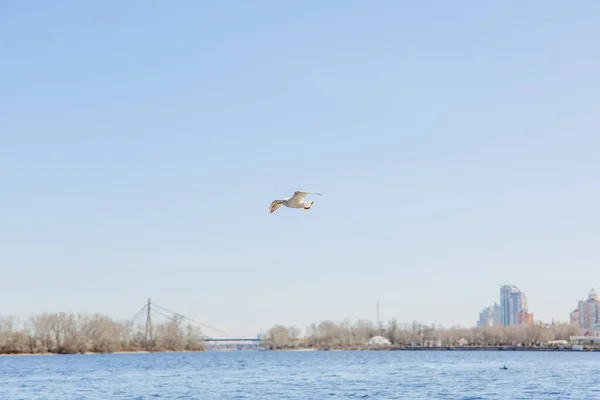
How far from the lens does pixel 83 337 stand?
162875mm

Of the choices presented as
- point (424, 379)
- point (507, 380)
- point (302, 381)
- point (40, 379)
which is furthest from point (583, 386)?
point (40, 379)

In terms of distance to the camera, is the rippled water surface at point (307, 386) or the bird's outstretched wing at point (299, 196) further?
the rippled water surface at point (307, 386)

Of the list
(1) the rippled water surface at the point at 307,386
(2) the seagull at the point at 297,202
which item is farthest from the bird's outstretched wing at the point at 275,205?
(1) the rippled water surface at the point at 307,386

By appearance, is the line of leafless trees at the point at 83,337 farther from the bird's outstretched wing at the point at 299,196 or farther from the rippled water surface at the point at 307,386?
the bird's outstretched wing at the point at 299,196

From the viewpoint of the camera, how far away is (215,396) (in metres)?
53.1

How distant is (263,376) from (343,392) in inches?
879

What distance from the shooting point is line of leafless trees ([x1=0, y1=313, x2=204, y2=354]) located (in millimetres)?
154125

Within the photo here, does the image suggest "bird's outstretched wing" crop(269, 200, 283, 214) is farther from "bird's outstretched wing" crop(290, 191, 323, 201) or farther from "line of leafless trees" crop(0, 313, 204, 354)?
"line of leafless trees" crop(0, 313, 204, 354)

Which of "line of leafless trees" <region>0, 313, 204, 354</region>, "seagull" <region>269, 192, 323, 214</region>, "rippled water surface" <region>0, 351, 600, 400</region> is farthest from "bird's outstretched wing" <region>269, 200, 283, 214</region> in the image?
"line of leafless trees" <region>0, 313, 204, 354</region>

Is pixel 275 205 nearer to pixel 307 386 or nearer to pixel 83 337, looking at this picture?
pixel 307 386

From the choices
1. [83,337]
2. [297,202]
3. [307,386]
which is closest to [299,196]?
[297,202]

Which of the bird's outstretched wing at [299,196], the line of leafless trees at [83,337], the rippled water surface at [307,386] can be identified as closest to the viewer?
the bird's outstretched wing at [299,196]

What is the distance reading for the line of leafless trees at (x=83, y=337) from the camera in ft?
506

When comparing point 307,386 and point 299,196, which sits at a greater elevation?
point 299,196
